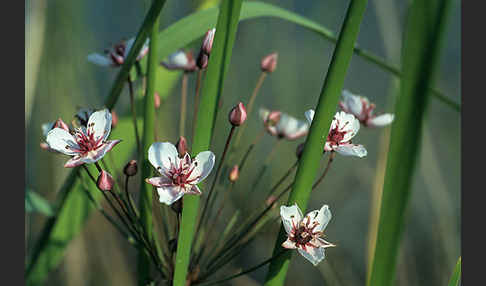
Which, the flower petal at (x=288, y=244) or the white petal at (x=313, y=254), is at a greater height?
the flower petal at (x=288, y=244)

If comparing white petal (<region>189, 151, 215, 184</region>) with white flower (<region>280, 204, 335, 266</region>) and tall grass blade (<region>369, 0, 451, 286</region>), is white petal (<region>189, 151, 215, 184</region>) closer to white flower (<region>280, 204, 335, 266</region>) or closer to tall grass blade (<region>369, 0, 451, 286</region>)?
white flower (<region>280, 204, 335, 266</region>)

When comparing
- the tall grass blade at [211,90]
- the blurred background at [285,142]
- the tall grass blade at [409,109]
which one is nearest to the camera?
the tall grass blade at [409,109]

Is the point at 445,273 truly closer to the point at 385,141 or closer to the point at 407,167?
the point at 385,141

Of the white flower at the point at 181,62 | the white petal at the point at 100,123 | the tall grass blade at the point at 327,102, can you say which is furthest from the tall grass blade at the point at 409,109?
the white flower at the point at 181,62

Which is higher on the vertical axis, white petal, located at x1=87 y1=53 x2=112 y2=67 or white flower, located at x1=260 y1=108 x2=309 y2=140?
white petal, located at x1=87 y1=53 x2=112 y2=67

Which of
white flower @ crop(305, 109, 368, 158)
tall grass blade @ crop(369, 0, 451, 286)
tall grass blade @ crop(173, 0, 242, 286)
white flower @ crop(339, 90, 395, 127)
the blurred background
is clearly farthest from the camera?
the blurred background

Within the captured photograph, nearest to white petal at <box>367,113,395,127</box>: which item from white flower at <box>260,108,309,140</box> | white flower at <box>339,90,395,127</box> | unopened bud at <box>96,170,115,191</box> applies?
white flower at <box>339,90,395,127</box>

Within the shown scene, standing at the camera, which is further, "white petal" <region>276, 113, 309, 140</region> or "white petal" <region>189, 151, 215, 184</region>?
"white petal" <region>276, 113, 309, 140</region>

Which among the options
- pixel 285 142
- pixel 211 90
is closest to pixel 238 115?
pixel 211 90

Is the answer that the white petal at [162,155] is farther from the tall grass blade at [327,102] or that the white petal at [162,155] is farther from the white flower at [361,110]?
the white flower at [361,110]
